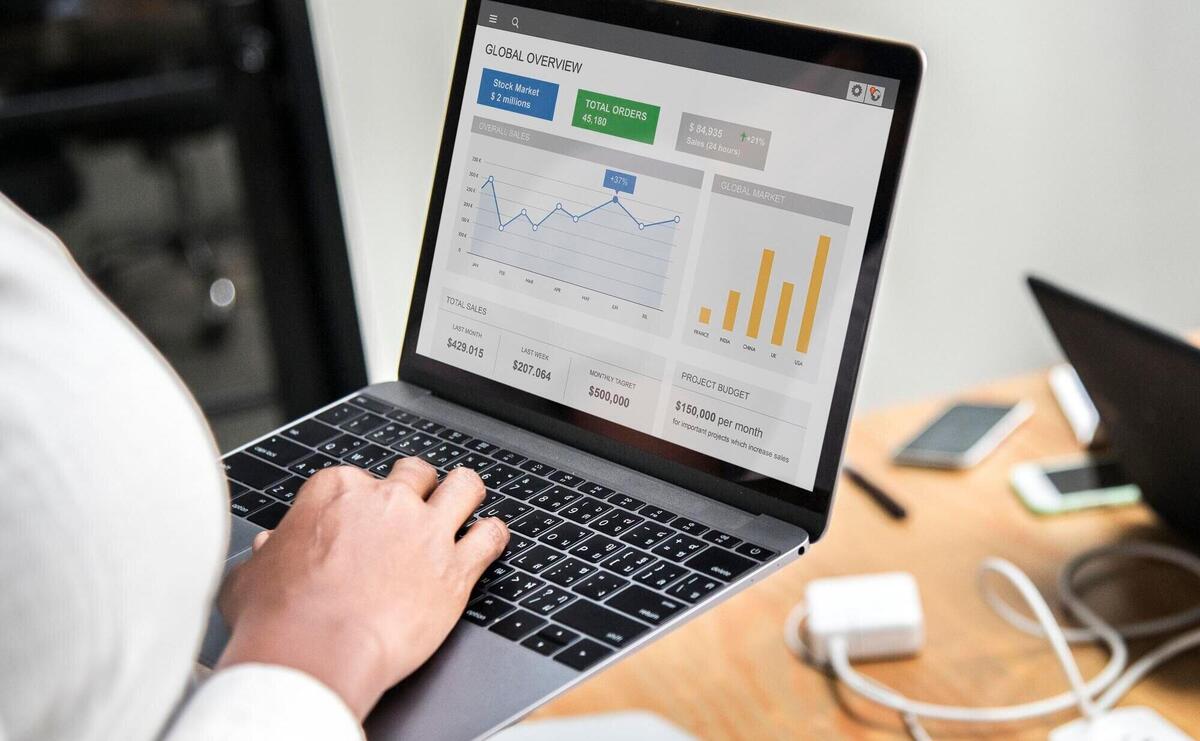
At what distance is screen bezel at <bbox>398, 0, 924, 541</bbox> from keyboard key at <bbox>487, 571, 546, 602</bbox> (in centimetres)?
14

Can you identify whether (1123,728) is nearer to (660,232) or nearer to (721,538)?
(721,538)

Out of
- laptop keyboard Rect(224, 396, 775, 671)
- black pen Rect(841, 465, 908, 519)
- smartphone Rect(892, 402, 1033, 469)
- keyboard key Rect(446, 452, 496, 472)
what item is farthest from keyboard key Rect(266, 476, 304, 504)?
smartphone Rect(892, 402, 1033, 469)

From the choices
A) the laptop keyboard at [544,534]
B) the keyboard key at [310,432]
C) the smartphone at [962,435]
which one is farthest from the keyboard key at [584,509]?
the smartphone at [962,435]

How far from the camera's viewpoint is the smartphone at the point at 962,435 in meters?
1.15

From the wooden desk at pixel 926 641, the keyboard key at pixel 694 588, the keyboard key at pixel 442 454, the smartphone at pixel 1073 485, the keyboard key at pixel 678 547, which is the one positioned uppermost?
the keyboard key at pixel 678 547

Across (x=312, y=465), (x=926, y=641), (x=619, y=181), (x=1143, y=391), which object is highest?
(x=619, y=181)

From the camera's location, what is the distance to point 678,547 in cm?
69

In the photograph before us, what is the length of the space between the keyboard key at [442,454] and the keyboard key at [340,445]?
0.05 metres

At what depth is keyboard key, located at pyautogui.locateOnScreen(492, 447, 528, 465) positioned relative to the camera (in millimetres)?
788

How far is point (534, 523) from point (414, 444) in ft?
0.46

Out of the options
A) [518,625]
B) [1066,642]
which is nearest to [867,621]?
[1066,642]

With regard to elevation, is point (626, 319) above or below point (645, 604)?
above

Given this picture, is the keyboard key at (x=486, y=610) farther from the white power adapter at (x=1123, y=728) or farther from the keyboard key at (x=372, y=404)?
the white power adapter at (x=1123, y=728)

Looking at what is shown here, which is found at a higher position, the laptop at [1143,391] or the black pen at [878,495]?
the laptop at [1143,391]
